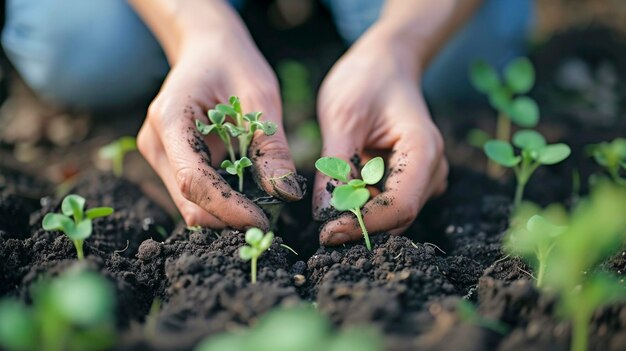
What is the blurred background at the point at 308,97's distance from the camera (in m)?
2.37

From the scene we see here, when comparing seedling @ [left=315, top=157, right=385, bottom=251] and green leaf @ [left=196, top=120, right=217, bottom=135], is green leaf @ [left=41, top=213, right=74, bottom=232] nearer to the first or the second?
green leaf @ [left=196, top=120, right=217, bottom=135]

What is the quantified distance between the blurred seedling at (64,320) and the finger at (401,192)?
57cm

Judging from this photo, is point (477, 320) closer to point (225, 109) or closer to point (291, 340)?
point (291, 340)

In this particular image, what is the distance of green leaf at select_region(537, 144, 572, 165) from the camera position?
164 centimetres

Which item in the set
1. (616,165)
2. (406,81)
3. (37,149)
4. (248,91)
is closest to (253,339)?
(248,91)

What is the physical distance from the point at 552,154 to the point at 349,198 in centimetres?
62

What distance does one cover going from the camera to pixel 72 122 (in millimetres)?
2625

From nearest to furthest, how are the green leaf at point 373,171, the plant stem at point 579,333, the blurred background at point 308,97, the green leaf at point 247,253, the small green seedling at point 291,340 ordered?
the small green seedling at point 291,340 → the plant stem at point 579,333 → the green leaf at point 247,253 → the green leaf at point 373,171 → the blurred background at point 308,97

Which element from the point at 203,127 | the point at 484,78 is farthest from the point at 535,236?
the point at 484,78

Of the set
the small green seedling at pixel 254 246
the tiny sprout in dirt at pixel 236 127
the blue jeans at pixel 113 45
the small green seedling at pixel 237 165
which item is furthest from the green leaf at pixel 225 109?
the blue jeans at pixel 113 45

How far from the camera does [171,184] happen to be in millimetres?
1604

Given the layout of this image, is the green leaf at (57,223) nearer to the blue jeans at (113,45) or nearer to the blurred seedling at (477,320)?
the blurred seedling at (477,320)

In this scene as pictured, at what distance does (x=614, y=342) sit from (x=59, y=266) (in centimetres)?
92

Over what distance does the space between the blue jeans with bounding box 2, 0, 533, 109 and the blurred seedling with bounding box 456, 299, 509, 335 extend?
5.04 ft
